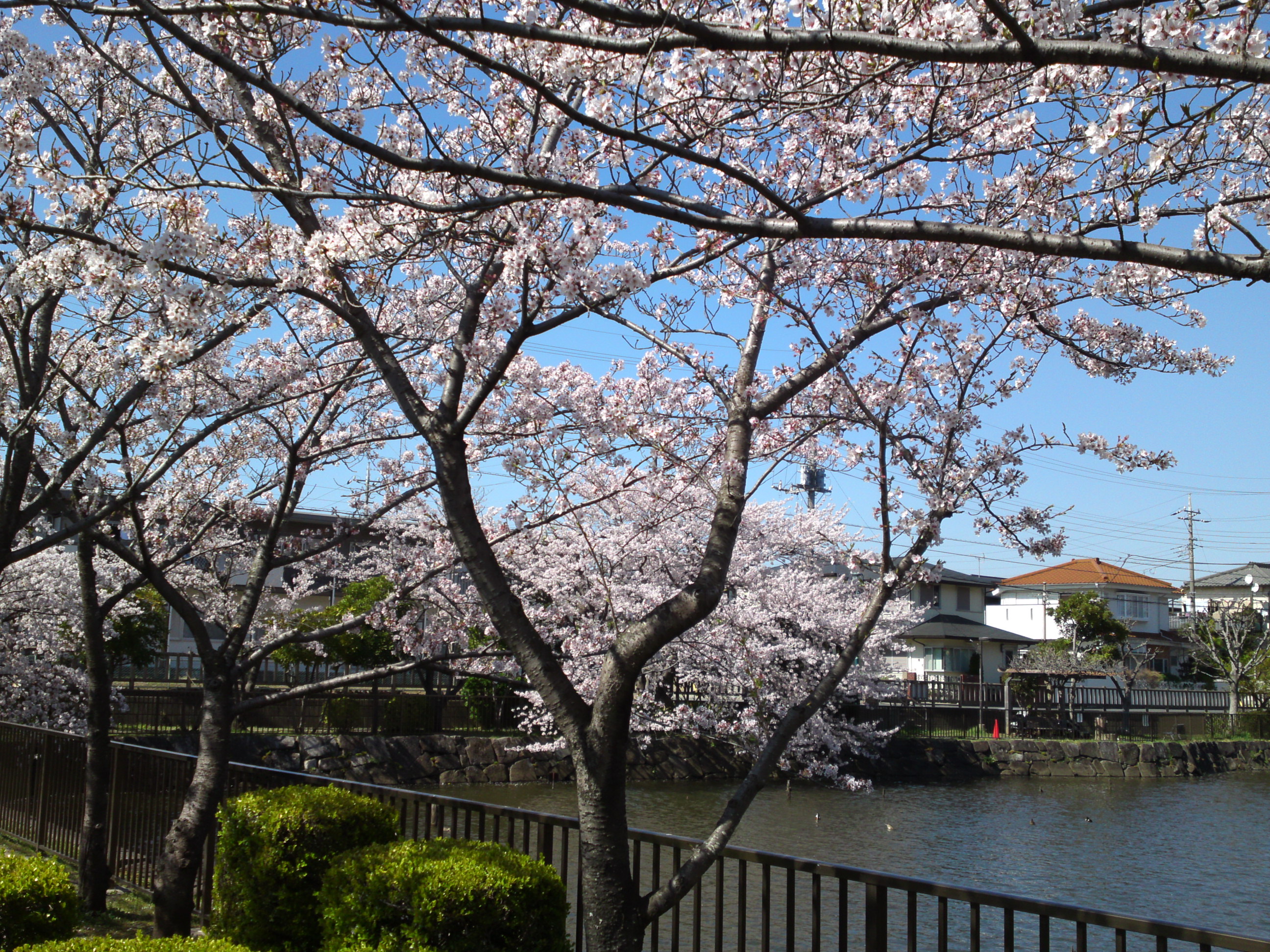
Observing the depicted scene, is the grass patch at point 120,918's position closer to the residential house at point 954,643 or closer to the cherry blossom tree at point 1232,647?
the residential house at point 954,643

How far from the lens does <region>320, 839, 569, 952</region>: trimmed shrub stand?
3.54 metres

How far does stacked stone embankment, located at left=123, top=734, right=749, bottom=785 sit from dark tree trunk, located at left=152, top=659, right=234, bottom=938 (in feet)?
36.1

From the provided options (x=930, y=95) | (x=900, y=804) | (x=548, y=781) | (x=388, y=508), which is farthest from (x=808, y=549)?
(x=930, y=95)

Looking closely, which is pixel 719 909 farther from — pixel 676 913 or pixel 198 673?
pixel 198 673

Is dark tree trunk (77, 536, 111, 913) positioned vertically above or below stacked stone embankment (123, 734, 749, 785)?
above

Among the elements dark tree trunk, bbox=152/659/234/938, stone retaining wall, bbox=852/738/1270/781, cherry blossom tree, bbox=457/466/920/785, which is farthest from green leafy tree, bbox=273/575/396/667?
stone retaining wall, bbox=852/738/1270/781

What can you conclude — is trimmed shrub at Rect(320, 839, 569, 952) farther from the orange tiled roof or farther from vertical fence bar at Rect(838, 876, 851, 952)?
the orange tiled roof

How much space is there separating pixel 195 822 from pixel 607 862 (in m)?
3.09

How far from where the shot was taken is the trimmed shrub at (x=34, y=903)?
3.86 m

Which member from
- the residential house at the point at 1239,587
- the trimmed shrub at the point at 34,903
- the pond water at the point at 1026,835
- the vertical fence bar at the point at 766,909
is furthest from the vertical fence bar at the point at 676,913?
the residential house at the point at 1239,587

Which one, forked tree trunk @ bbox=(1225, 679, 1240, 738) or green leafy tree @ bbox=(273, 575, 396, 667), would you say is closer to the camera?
green leafy tree @ bbox=(273, 575, 396, 667)

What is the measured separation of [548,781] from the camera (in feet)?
61.5

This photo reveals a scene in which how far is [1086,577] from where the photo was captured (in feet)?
156

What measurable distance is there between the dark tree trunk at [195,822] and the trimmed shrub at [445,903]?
179 centimetres
